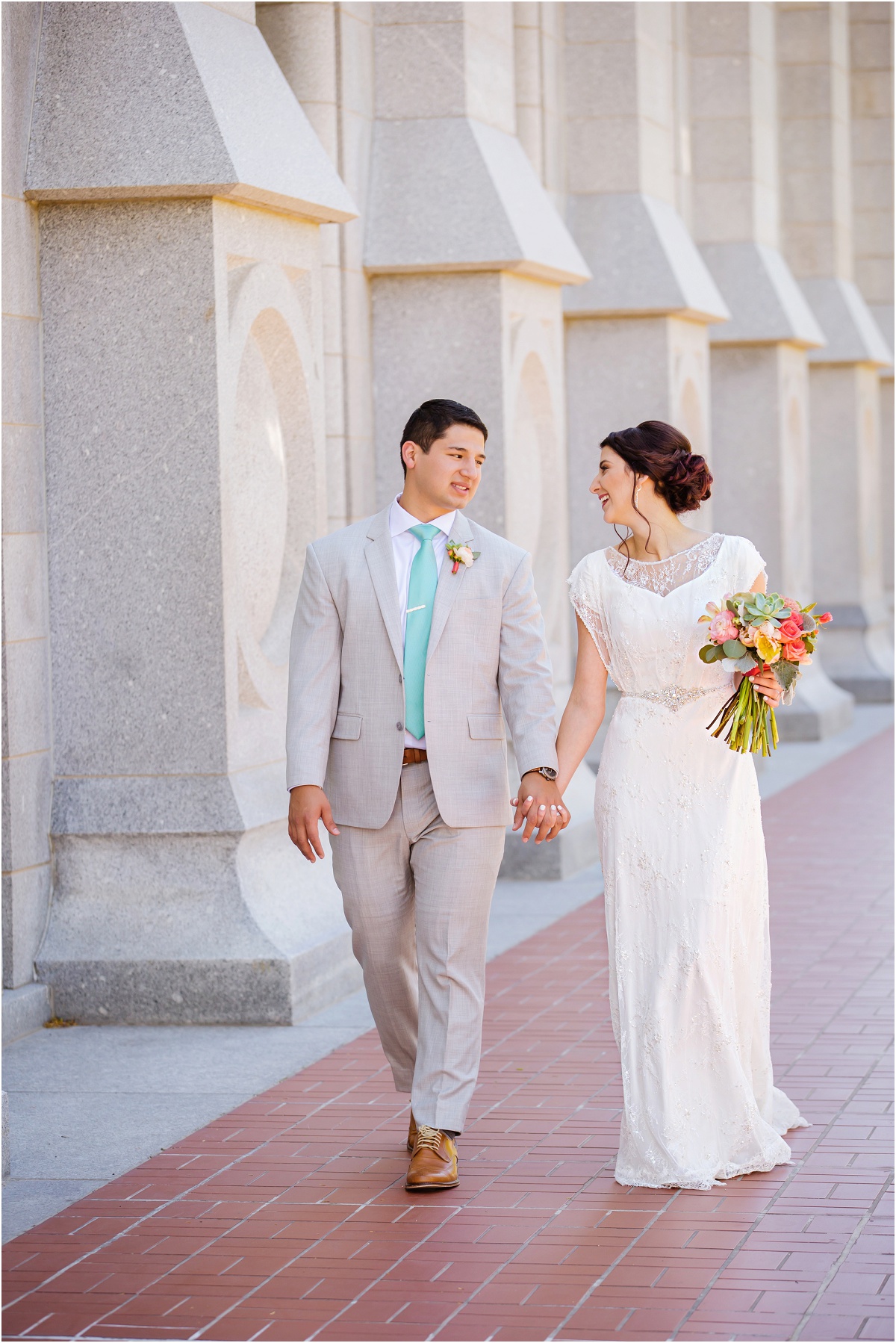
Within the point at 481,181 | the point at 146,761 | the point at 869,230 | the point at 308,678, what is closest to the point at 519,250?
the point at 481,181

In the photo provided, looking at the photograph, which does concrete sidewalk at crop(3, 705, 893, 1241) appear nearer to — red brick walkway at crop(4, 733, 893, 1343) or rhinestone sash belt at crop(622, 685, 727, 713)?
red brick walkway at crop(4, 733, 893, 1343)

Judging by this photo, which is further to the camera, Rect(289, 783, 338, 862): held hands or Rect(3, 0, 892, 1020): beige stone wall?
Rect(3, 0, 892, 1020): beige stone wall

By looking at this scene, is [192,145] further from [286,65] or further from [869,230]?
[869,230]

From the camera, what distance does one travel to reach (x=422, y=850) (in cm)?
546

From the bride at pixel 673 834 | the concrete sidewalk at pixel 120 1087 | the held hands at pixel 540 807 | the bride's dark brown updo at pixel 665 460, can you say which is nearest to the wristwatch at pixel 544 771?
the held hands at pixel 540 807

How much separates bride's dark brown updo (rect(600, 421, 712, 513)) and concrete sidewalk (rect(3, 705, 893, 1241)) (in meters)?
2.49

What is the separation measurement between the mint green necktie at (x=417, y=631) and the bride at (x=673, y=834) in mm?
441

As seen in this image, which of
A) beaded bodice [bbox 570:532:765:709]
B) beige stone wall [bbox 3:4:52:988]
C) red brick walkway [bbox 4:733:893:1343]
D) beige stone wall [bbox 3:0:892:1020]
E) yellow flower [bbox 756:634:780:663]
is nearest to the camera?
red brick walkway [bbox 4:733:893:1343]

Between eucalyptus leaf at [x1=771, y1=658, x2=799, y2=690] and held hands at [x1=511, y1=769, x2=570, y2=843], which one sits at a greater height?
eucalyptus leaf at [x1=771, y1=658, x2=799, y2=690]

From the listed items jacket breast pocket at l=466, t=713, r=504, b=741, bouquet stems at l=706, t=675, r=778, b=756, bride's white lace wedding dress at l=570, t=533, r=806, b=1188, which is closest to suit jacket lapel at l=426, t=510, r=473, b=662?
jacket breast pocket at l=466, t=713, r=504, b=741

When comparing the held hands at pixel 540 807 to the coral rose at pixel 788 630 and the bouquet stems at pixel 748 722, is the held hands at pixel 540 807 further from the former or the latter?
the coral rose at pixel 788 630

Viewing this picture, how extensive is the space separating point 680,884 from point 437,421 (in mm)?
1480

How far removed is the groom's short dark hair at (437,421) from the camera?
5375 mm

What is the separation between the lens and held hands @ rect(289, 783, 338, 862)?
17.5 ft
